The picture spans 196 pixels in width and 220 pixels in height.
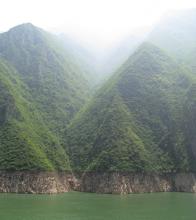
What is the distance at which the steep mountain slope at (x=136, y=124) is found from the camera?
147125 mm

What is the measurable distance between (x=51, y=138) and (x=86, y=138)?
1159 cm

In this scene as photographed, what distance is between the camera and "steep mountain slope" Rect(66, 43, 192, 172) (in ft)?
483

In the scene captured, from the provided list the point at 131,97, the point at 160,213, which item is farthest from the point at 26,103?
the point at 160,213

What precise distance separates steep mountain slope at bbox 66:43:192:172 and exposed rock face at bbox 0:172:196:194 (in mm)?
2902

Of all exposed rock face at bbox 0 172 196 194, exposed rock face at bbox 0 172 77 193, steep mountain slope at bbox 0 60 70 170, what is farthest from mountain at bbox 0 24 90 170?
exposed rock face at bbox 0 172 196 194

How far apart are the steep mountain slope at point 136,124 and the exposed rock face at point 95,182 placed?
2.90 meters

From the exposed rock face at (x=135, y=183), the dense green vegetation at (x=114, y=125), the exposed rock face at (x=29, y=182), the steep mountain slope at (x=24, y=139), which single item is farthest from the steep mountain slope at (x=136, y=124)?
the exposed rock face at (x=29, y=182)

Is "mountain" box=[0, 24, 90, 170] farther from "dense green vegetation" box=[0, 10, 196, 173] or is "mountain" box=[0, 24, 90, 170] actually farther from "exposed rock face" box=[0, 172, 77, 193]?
"exposed rock face" box=[0, 172, 77, 193]

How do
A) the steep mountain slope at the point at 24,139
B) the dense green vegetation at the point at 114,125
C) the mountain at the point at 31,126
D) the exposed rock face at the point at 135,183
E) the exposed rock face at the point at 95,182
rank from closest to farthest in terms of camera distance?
the exposed rock face at the point at 95,182, the steep mountain slope at the point at 24,139, the exposed rock face at the point at 135,183, the mountain at the point at 31,126, the dense green vegetation at the point at 114,125

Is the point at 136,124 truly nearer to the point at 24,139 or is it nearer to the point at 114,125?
the point at 114,125

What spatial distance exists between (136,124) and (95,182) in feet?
103

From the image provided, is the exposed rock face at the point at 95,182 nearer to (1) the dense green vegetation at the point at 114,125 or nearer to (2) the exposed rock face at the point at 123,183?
(2) the exposed rock face at the point at 123,183

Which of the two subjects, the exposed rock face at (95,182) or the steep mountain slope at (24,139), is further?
the steep mountain slope at (24,139)

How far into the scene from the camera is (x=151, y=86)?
17950 centimetres
